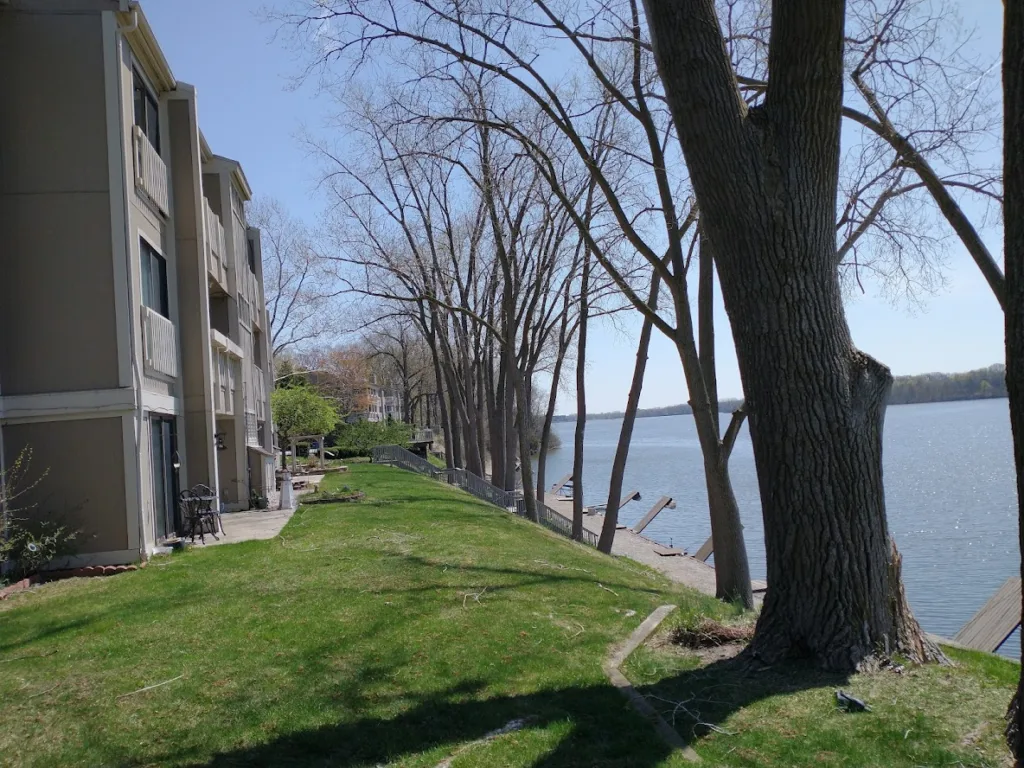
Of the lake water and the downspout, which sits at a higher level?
the downspout

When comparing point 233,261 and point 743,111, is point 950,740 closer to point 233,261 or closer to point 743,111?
point 743,111

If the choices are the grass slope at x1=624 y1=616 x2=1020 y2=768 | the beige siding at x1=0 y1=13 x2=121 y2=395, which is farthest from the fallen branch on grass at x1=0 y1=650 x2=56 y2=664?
the beige siding at x1=0 y1=13 x2=121 y2=395

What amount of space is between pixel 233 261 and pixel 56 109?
10.1m

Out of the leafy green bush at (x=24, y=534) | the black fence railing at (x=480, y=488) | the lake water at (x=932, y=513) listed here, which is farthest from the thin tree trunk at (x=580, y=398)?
the leafy green bush at (x=24, y=534)

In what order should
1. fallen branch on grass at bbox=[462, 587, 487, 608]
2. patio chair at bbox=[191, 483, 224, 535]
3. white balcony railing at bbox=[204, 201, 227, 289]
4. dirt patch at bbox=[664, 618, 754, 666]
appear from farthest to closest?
white balcony railing at bbox=[204, 201, 227, 289]
patio chair at bbox=[191, 483, 224, 535]
fallen branch on grass at bbox=[462, 587, 487, 608]
dirt patch at bbox=[664, 618, 754, 666]

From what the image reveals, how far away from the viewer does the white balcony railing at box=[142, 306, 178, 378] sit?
514 inches

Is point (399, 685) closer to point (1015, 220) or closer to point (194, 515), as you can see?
point (1015, 220)

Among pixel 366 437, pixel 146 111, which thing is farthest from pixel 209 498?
pixel 366 437

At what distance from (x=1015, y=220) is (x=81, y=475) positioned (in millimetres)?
11367

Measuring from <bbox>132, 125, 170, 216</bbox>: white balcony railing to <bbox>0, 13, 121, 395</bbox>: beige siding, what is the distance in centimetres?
114

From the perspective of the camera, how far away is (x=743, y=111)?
6.56 metres

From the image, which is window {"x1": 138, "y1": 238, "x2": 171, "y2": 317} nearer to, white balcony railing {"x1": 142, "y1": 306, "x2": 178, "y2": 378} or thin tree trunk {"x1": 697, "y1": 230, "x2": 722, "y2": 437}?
white balcony railing {"x1": 142, "y1": 306, "x2": 178, "y2": 378}

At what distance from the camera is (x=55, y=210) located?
12.0 m

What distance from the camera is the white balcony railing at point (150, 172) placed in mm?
13344
